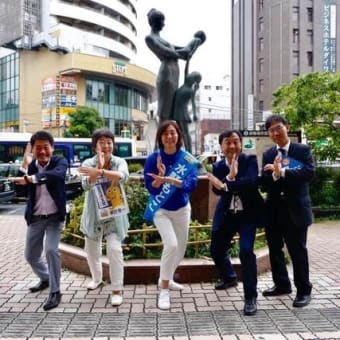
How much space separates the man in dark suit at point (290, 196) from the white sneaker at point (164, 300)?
1.30 meters

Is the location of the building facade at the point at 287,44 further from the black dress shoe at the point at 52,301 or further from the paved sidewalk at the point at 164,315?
the black dress shoe at the point at 52,301

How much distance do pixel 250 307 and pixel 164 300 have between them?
87 cm

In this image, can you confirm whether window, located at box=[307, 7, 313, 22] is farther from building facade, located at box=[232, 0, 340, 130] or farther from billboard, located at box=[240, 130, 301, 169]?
billboard, located at box=[240, 130, 301, 169]

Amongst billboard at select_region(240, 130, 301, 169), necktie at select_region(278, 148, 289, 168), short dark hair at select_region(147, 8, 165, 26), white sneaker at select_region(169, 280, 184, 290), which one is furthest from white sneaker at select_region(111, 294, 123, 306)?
billboard at select_region(240, 130, 301, 169)

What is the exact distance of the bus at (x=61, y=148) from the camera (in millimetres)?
25234

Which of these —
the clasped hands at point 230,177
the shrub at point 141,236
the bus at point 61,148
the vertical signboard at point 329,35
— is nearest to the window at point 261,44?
the vertical signboard at point 329,35

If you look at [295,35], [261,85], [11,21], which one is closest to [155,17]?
[295,35]

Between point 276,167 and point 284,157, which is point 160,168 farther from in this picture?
point 284,157

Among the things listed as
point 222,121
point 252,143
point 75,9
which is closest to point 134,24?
point 75,9

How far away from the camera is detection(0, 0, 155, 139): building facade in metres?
48.1

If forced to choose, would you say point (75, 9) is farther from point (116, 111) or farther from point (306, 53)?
point (306, 53)

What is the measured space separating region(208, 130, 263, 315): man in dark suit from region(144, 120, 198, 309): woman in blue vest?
314mm

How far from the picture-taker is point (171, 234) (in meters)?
4.55

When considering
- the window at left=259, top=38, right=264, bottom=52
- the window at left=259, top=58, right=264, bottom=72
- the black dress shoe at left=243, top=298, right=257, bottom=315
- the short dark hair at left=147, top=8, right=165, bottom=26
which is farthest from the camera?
the window at left=259, top=38, right=264, bottom=52
